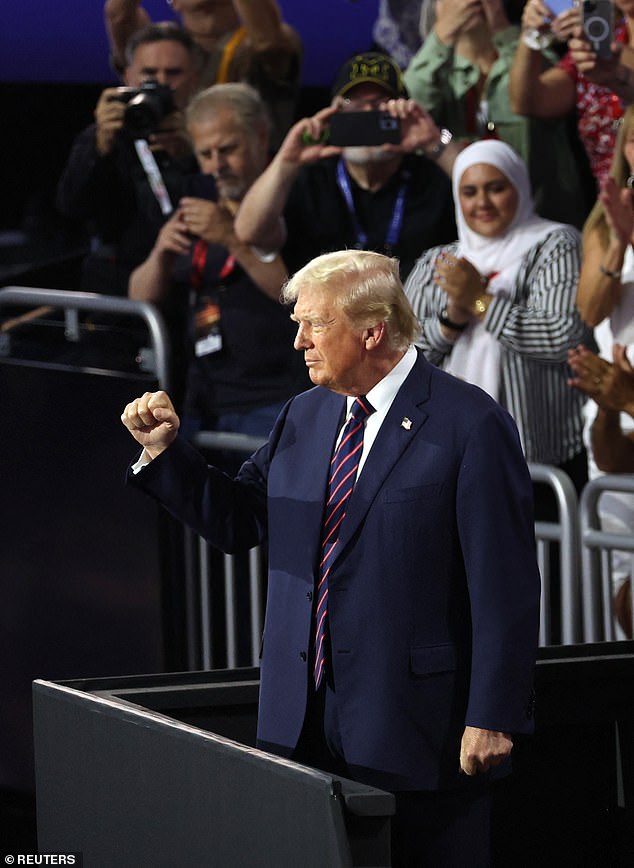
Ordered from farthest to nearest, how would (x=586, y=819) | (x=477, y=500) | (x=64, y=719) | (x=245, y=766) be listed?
(x=586, y=819) < (x=64, y=719) < (x=477, y=500) < (x=245, y=766)

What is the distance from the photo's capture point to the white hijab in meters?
5.27

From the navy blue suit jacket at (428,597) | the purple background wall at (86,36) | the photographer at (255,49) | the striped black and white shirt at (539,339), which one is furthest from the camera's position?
the purple background wall at (86,36)

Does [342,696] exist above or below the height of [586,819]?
above

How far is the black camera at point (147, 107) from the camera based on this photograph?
6508mm

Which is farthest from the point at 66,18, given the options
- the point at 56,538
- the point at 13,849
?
the point at 13,849

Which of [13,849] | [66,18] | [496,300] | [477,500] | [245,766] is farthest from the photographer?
[66,18]

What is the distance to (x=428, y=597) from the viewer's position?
3.18 metres

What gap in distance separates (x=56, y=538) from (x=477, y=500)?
10.4 feet

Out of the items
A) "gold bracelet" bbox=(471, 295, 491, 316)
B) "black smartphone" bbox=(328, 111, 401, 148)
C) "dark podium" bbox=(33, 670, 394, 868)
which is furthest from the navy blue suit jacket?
"black smartphone" bbox=(328, 111, 401, 148)

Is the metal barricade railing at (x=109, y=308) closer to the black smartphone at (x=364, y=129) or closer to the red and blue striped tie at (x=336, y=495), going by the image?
the black smartphone at (x=364, y=129)

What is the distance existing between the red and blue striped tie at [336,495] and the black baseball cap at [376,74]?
2671mm

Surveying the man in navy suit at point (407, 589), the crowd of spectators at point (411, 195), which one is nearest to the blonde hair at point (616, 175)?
the crowd of spectators at point (411, 195)

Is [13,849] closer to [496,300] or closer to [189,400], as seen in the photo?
[189,400]

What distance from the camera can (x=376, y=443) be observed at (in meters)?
3.27
